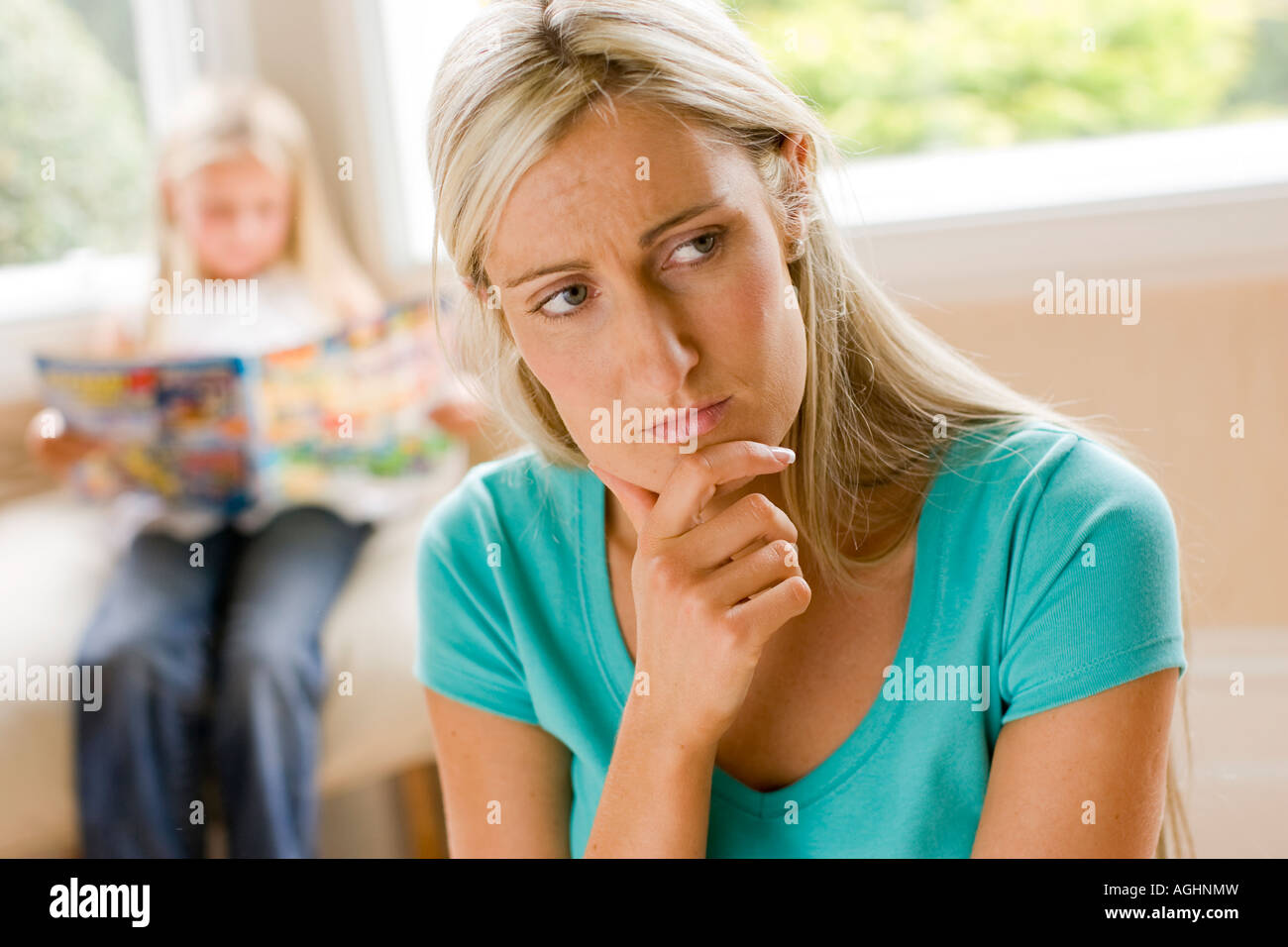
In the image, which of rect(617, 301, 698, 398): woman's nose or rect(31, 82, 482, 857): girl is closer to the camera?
rect(617, 301, 698, 398): woman's nose

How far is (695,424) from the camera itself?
25.8 inches

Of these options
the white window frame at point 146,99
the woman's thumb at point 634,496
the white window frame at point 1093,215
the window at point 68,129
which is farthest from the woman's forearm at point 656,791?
the window at point 68,129

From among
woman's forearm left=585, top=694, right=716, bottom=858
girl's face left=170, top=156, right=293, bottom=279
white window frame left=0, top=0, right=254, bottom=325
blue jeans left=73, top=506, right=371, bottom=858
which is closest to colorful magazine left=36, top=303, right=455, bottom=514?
blue jeans left=73, top=506, right=371, bottom=858

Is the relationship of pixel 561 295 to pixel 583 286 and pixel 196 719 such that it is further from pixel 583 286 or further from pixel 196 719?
pixel 196 719

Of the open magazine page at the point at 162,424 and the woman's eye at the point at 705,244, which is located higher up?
the open magazine page at the point at 162,424

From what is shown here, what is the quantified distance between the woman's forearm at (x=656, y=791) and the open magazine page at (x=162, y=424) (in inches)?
34.0

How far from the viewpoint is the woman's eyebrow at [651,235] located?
24.5 inches

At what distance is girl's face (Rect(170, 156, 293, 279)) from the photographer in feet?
5.62

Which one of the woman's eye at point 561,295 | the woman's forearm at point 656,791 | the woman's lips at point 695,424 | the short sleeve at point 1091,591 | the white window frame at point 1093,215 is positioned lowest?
the woman's forearm at point 656,791

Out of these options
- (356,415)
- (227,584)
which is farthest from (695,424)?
(227,584)

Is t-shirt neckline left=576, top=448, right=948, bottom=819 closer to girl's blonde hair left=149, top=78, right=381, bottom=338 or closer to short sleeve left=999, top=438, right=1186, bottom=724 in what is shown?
short sleeve left=999, top=438, right=1186, bottom=724

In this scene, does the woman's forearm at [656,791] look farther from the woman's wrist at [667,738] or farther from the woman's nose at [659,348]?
the woman's nose at [659,348]

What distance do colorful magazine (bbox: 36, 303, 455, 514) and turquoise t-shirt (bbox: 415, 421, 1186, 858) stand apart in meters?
0.69
